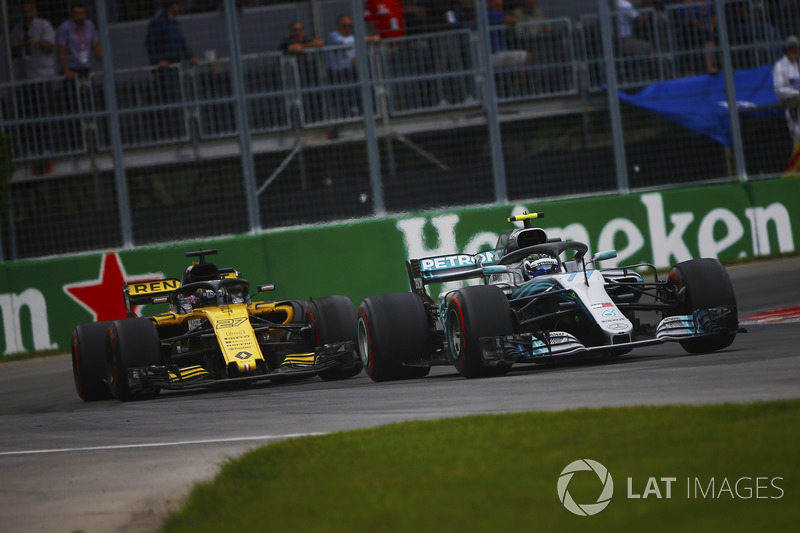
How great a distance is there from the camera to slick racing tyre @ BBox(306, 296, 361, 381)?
12.4 meters

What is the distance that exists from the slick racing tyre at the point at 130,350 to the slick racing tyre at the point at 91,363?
0.47m

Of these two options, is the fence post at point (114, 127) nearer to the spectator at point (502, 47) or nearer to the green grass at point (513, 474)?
the spectator at point (502, 47)

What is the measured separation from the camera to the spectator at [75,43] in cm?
1908

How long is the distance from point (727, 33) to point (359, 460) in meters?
15.7

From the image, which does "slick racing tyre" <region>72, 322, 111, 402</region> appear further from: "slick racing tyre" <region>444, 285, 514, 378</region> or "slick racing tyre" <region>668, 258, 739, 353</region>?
"slick racing tyre" <region>668, 258, 739, 353</region>

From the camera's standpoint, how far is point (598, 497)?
197 inches

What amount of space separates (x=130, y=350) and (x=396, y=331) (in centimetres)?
263

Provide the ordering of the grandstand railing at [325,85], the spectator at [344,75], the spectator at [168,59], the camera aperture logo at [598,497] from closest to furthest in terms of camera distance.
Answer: the camera aperture logo at [598,497], the grandstand railing at [325,85], the spectator at [168,59], the spectator at [344,75]

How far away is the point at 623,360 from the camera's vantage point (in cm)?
1093

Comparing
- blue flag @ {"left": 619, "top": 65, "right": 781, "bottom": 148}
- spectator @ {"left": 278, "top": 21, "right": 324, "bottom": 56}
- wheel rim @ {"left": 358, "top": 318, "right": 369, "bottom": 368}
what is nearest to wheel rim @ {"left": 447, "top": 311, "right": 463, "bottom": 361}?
wheel rim @ {"left": 358, "top": 318, "right": 369, "bottom": 368}

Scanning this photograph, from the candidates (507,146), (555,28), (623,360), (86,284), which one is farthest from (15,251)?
(623,360)

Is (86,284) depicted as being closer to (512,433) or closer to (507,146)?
(507,146)

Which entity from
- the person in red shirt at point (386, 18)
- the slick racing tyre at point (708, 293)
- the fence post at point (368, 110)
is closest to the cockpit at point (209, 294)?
the slick racing tyre at point (708, 293)

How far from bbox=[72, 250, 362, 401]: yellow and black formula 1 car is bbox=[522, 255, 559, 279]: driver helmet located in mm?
2114
